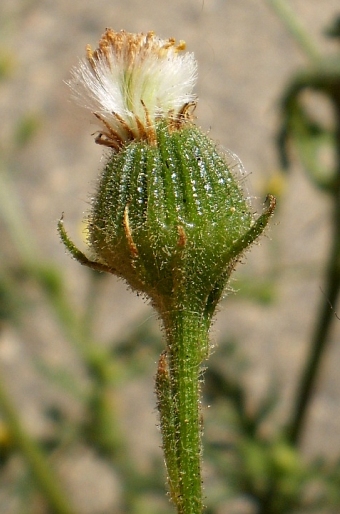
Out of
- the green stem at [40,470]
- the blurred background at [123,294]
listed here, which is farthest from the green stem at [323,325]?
the green stem at [40,470]

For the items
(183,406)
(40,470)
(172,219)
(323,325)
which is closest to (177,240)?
(172,219)

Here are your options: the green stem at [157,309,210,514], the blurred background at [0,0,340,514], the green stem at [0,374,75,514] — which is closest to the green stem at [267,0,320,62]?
the blurred background at [0,0,340,514]

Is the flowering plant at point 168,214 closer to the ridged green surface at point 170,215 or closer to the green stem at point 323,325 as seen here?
the ridged green surface at point 170,215

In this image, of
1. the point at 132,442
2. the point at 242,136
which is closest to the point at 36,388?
the point at 132,442

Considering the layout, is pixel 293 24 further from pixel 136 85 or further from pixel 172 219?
pixel 172 219

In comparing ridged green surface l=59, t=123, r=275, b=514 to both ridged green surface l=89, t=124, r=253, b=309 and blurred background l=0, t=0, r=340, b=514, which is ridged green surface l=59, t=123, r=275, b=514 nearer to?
ridged green surface l=89, t=124, r=253, b=309

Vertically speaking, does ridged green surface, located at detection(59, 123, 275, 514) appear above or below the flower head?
below
